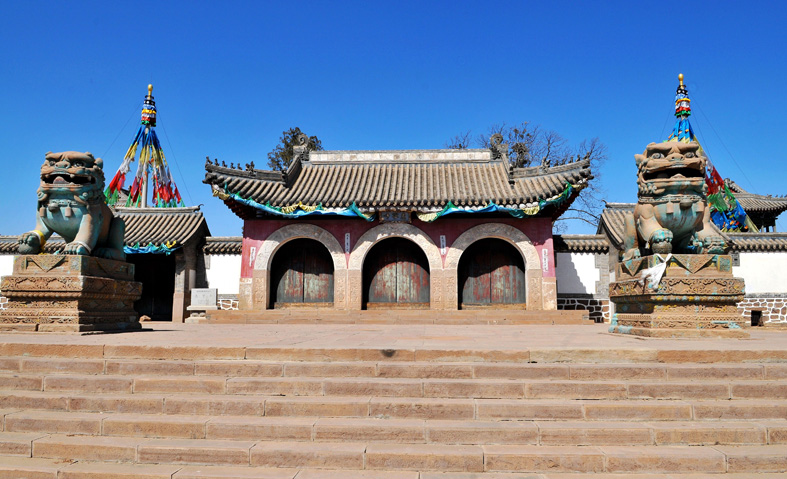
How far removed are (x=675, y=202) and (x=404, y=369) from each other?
3.81m

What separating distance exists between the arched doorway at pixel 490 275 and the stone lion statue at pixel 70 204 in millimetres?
9251

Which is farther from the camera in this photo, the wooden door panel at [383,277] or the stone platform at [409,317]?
the wooden door panel at [383,277]

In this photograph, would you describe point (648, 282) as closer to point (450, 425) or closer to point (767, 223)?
point (450, 425)

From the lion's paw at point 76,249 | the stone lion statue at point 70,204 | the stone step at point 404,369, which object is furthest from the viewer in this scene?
the stone lion statue at point 70,204

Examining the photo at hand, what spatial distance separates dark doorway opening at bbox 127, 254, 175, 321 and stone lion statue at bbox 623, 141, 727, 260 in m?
13.7

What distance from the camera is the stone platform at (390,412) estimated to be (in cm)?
304

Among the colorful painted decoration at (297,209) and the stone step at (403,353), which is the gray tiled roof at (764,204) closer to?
the colorful painted decoration at (297,209)

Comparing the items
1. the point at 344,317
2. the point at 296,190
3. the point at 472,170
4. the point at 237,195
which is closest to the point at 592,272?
the point at 472,170

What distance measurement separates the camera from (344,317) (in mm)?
11852

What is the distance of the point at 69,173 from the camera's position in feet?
20.4

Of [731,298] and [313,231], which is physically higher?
[313,231]

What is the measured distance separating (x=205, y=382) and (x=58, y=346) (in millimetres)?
1556

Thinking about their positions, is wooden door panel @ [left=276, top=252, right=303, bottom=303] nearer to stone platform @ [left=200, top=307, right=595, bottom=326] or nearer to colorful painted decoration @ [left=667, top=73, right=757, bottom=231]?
stone platform @ [left=200, top=307, right=595, bottom=326]

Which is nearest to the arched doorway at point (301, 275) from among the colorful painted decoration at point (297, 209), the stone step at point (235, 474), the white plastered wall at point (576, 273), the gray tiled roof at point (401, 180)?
the colorful painted decoration at point (297, 209)
